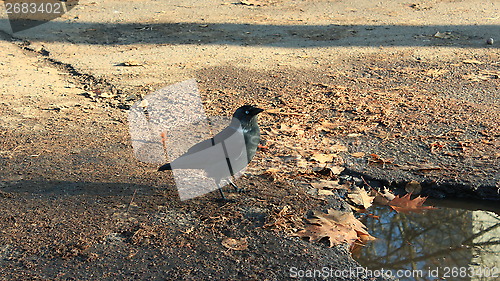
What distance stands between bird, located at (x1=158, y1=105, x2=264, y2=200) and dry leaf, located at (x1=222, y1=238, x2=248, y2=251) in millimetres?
582

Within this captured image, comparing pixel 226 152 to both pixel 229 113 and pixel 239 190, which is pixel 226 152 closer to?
pixel 239 190

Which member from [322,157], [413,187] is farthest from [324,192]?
[413,187]

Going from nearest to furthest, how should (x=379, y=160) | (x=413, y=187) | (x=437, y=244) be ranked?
(x=437, y=244), (x=413, y=187), (x=379, y=160)

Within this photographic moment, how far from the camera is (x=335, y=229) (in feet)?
13.1

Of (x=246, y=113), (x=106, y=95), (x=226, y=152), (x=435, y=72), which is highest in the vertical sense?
(x=246, y=113)

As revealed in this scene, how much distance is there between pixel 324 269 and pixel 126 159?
2.41 meters

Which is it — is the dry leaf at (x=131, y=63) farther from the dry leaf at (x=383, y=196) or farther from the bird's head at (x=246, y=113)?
the dry leaf at (x=383, y=196)

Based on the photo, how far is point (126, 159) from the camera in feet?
17.2

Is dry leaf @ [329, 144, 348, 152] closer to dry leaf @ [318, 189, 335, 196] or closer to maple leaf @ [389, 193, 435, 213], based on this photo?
dry leaf @ [318, 189, 335, 196]

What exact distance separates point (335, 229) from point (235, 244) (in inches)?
29.1

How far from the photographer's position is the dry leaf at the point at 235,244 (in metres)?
3.78

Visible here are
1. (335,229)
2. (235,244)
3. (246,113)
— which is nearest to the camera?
(235,244)

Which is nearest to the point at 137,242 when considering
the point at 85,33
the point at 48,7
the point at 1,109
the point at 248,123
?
the point at 248,123

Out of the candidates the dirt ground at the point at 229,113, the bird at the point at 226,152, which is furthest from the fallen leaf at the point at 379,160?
the bird at the point at 226,152
